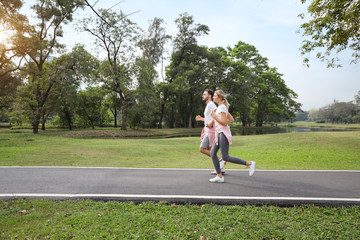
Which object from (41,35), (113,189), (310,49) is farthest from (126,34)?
(113,189)

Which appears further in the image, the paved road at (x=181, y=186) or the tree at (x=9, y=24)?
the tree at (x=9, y=24)

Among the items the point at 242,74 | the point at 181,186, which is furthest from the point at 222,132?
the point at 242,74

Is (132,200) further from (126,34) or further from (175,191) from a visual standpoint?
(126,34)

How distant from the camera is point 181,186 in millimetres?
5227

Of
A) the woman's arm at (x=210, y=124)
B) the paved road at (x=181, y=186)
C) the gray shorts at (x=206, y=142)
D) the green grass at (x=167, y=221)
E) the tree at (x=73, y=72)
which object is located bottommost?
the green grass at (x=167, y=221)

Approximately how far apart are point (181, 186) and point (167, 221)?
1599 mm

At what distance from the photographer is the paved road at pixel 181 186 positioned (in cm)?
448

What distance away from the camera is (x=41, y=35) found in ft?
85.3

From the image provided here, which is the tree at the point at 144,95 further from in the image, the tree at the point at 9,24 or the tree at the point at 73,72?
the tree at the point at 9,24

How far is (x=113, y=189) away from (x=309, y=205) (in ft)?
13.5

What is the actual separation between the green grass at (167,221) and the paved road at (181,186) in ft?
0.80

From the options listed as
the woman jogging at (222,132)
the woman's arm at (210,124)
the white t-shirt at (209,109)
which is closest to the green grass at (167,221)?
the woman jogging at (222,132)

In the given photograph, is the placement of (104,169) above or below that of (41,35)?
below

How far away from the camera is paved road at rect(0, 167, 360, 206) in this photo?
177 inches
